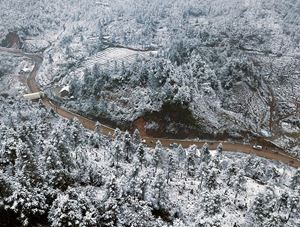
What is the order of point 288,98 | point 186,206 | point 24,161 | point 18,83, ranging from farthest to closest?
1. point 18,83
2. point 288,98
3. point 186,206
4. point 24,161

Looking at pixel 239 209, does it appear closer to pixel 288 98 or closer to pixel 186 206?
pixel 186 206

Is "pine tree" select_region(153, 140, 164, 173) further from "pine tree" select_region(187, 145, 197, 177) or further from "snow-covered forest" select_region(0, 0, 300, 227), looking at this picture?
"pine tree" select_region(187, 145, 197, 177)

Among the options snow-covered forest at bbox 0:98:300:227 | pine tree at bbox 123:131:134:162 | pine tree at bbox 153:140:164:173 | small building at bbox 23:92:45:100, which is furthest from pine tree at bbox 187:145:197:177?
small building at bbox 23:92:45:100

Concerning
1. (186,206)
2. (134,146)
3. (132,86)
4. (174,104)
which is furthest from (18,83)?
(186,206)

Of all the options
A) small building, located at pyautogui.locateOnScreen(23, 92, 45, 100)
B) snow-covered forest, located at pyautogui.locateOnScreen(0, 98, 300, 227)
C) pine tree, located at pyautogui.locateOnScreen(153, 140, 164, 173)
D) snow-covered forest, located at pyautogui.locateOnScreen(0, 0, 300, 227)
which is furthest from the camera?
small building, located at pyautogui.locateOnScreen(23, 92, 45, 100)

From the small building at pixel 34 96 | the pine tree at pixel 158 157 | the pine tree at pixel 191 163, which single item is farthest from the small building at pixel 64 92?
the pine tree at pixel 191 163

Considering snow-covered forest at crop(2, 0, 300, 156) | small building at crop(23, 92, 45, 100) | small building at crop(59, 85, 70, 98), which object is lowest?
small building at crop(23, 92, 45, 100)

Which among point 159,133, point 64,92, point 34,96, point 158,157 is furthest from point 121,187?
point 34,96

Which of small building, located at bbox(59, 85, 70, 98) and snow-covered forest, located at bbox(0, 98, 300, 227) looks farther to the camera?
small building, located at bbox(59, 85, 70, 98)

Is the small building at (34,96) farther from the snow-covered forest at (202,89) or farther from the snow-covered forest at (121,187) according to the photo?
the snow-covered forest at (121,187)
